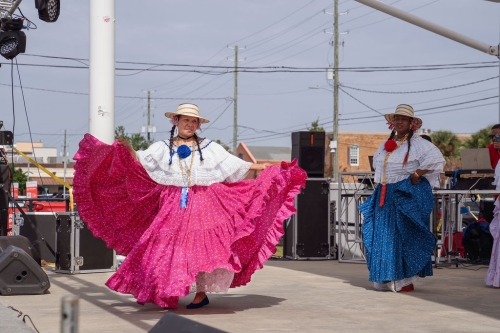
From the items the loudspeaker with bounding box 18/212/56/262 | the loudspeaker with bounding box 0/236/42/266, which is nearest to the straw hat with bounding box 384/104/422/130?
the loudspeaker with bounding box 0/236/42/266

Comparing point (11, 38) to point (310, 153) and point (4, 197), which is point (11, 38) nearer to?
point (4, 197)

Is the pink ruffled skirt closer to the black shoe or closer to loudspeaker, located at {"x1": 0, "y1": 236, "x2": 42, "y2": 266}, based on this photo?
the black shoe

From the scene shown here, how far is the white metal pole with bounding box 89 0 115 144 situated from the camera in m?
9.62

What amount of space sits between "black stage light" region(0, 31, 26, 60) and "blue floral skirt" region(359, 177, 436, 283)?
6.71 meters

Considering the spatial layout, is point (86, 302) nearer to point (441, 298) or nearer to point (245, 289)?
point (245, 289)

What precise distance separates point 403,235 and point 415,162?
765 millimetres

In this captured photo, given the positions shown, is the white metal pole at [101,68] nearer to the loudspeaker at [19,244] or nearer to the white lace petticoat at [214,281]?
the loudspeaker at [19,244]

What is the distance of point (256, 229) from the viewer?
7.04m

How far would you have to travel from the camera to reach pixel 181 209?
6762 millimetres

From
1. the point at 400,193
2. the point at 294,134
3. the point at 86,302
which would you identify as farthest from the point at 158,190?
the point at 294,134

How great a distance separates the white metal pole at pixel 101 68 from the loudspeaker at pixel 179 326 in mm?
6753

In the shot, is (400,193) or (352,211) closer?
(400,193)

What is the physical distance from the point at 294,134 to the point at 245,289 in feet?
16.5

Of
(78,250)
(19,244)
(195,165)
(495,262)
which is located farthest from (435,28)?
(19,244)
